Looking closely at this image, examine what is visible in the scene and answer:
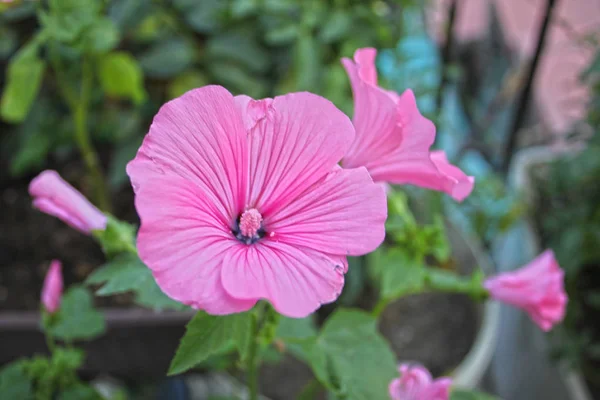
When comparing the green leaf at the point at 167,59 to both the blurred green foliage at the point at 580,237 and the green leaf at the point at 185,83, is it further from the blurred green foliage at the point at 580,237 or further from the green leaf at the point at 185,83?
the blurred green foliage at the point at 580,237

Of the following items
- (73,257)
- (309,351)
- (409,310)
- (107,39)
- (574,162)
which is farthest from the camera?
(409,310)

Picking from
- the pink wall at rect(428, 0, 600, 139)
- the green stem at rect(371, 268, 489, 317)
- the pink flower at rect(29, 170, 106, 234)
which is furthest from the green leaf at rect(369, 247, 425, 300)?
the pink wall at rect(428, 0, 600, 139)

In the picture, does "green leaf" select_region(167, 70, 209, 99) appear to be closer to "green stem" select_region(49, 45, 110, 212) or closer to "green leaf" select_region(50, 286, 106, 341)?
"green stem" select_region(49, 45, 110, 212)

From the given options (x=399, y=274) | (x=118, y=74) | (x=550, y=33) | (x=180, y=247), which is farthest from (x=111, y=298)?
(x=550, y=33)

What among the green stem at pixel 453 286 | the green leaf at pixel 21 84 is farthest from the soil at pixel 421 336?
the green leaf at pixel 21 84

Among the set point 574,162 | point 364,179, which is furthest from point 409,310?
point 364,179

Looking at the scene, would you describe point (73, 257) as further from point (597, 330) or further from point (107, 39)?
point (597, 330)

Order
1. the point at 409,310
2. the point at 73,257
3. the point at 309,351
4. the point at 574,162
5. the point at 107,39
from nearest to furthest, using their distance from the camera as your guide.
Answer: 1. the point at 309,351
2. the point at 107,39
3. the point at 574,162
4. the point at 73,257
5. the point at 409,310
